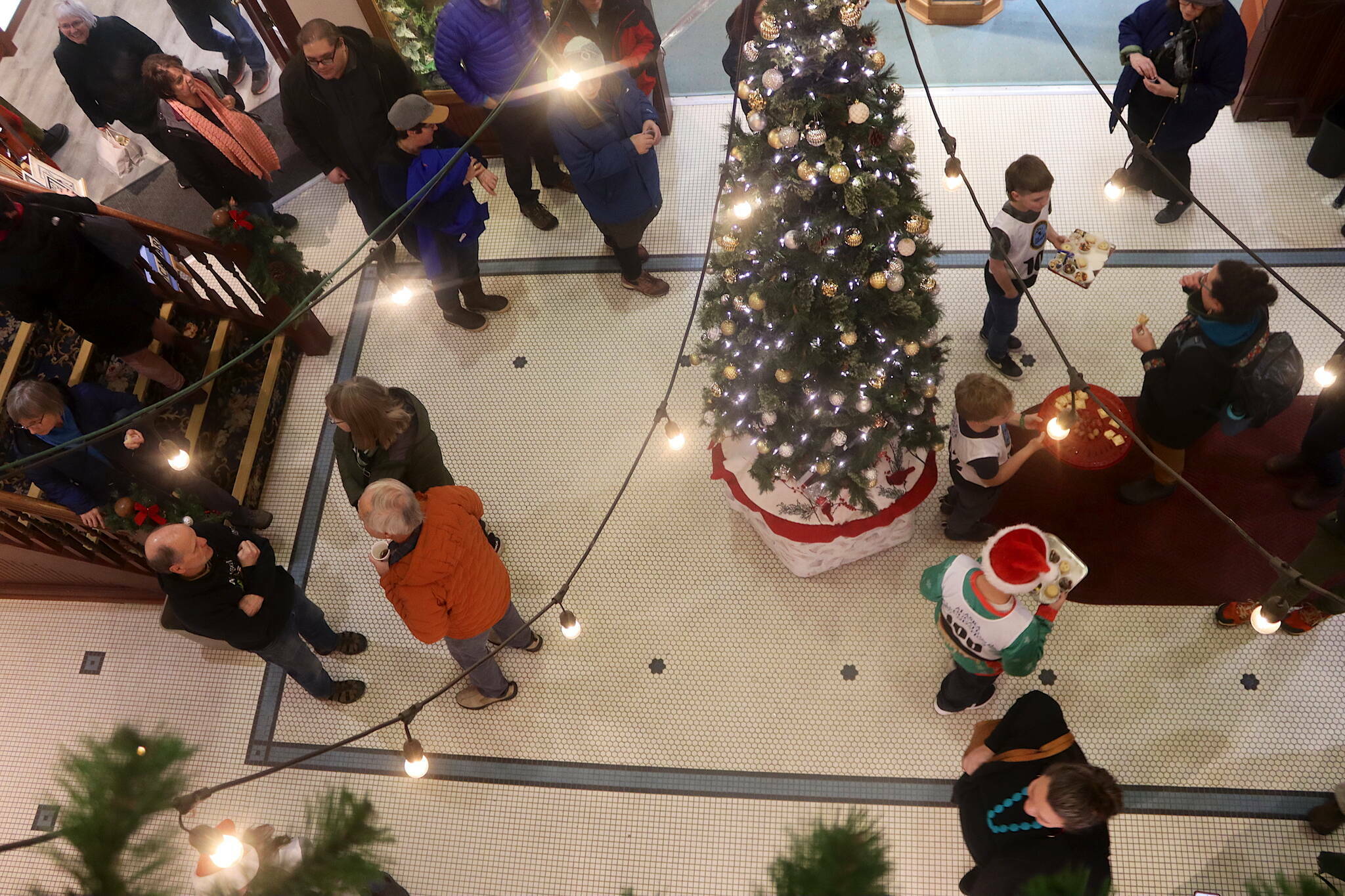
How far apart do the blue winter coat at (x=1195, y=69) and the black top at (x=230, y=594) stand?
185 inches

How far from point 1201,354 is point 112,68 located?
5806 mm

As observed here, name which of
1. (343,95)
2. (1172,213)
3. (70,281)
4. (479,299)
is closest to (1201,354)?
(1172,213)

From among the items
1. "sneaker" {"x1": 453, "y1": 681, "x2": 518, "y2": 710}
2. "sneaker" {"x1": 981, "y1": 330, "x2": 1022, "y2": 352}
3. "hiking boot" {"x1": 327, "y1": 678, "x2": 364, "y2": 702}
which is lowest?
"hiking boot" {"x1": 327, "y1": 678, "x2": 364, "y2": 702}

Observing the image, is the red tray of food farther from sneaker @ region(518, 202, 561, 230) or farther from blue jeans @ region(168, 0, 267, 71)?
blue jeans @ region(168, 0, 267, 71)

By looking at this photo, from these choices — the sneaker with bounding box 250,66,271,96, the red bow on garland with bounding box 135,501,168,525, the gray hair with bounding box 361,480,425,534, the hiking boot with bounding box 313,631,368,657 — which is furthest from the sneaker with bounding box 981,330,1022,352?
the sneaker with bounding box 250,66,271,96

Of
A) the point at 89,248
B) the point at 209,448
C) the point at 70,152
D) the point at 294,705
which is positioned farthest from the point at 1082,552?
the point at 70,152

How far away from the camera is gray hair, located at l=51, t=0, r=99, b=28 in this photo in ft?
15.6

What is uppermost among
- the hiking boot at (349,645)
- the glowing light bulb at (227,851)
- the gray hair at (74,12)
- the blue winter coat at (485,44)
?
the blue winter coat at (485,44)

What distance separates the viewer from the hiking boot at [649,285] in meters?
5.36

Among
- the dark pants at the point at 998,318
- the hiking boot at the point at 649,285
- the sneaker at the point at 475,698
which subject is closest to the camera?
the sneaker at the point at 475,698

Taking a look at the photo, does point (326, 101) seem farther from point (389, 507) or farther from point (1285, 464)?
point (1285, 464)

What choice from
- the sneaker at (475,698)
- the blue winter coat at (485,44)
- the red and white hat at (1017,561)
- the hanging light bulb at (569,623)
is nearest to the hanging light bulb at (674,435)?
the hanging light bulb at (569,623)

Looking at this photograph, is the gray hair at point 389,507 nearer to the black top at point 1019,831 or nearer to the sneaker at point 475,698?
the sneaker at point 475,698

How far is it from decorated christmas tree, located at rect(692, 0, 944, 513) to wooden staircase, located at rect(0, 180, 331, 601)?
9.29 feet
